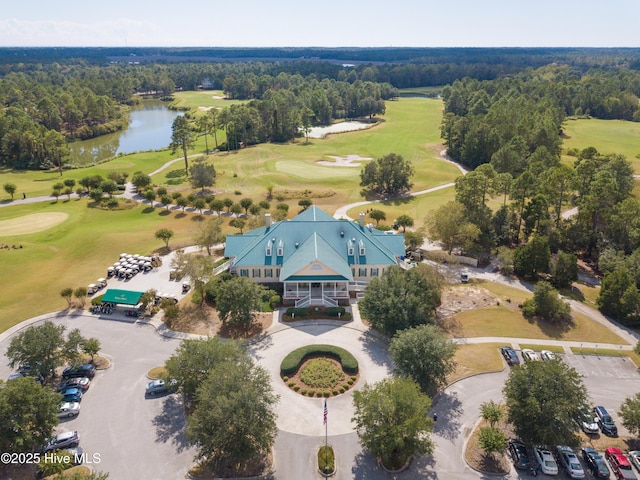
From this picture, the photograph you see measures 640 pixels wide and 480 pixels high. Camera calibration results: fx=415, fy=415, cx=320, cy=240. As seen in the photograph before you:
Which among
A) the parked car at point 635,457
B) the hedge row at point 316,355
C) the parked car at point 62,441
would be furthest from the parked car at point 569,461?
the parked car at point 62,441

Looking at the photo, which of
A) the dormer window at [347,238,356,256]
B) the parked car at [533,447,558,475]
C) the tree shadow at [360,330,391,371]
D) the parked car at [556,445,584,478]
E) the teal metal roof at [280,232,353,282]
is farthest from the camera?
the dormer window at [347,238,356,256]

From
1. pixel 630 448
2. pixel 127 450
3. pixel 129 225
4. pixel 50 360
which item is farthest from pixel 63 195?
pixel 630 448

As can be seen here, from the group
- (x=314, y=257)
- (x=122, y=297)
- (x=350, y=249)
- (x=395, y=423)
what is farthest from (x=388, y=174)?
(x=395, y=423)

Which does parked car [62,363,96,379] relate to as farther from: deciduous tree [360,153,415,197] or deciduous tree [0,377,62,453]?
deciduous tree [360,153,415,197]

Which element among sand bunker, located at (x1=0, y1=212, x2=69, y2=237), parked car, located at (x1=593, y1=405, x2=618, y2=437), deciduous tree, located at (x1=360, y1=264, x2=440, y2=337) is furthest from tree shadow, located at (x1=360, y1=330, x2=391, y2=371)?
sand bunker, located at (x1=0, y1=212, x2=69, y2=237)

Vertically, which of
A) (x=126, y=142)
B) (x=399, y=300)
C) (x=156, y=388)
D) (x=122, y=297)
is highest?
(x=399, y=300)

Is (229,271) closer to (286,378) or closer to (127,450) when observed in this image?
(286,378)

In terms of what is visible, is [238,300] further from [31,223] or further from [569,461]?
[31,223]
